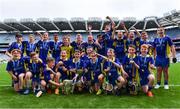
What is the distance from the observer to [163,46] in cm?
753

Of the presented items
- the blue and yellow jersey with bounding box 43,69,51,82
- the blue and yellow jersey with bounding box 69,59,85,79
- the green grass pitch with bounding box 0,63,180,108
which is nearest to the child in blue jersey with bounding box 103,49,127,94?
the green grass pitch with bounding box 0,63,180,108

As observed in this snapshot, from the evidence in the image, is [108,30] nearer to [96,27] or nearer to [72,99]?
[72,99]

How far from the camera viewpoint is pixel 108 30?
26.6 feet

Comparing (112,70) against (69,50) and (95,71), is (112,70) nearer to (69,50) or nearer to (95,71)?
(95,71)

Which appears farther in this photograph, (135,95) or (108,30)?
(108,30)

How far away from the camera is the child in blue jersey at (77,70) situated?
683 cm

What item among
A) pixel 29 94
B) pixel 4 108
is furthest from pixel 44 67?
pixel 4 108

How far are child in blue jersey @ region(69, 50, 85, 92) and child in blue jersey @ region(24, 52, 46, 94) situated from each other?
2.48 feet

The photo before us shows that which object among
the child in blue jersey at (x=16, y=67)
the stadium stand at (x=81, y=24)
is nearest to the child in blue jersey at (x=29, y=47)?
the child in blue jersey at (x=16, y=67)

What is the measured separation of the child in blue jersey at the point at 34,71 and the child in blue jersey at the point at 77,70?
0.76 meters

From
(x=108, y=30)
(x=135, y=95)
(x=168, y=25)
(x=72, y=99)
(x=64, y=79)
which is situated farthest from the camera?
(x=168, y=25)

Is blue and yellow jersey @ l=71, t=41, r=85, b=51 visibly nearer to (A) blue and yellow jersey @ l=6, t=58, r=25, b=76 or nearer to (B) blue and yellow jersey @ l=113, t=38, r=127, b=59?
(B) blue and yellow jersey @ l=113, t=38, r=127, b=59

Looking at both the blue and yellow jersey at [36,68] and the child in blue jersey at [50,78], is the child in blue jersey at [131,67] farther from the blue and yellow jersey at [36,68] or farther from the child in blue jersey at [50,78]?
the blue and yellow jersey at [36,68]

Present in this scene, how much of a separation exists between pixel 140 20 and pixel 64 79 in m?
41.5
